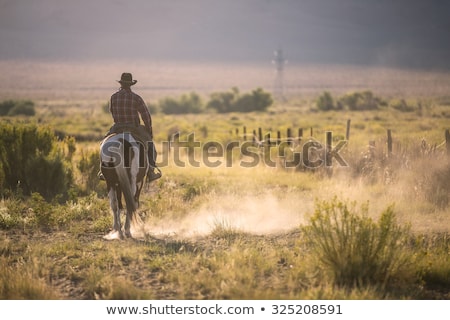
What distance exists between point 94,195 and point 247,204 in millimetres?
3017

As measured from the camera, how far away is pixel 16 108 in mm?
35188

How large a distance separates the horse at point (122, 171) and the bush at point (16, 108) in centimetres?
2679

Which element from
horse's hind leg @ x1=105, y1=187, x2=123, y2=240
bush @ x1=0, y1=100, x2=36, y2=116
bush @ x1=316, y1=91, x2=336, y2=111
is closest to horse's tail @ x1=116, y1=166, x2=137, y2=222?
horse's hind leg @ x1=105, y1=187, x2=123, y2=240

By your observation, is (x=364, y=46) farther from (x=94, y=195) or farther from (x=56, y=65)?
(x=94, y=195)

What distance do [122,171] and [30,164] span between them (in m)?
A: 4.12

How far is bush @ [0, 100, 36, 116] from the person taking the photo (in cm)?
3351

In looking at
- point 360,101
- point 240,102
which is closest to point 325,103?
point 360,101

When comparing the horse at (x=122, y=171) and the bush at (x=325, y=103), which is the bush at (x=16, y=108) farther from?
the horse at (x=122, y=171)

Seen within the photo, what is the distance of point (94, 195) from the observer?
10.7 metres

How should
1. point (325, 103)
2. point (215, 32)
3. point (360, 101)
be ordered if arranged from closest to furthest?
1. point (360, 101)
2. point (325, 103)
3. point (215, 32)

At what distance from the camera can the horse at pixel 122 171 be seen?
7.86 m

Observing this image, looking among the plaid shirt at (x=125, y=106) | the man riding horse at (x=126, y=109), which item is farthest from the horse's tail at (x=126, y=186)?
the plaid shirt at (x=125, y=106)

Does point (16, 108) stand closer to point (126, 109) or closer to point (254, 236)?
point (126, 109)
